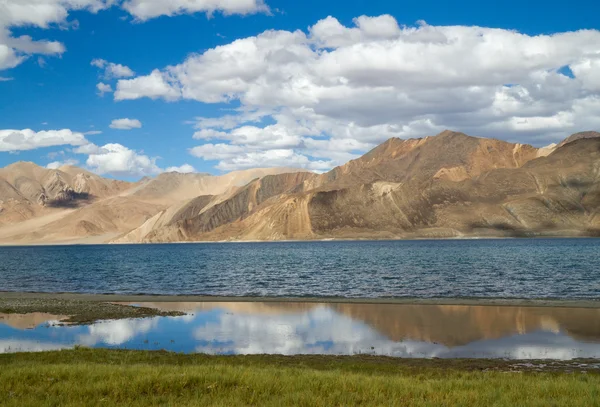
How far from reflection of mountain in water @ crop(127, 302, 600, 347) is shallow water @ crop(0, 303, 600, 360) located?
2.4 inches

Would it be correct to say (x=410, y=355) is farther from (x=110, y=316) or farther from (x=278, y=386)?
(x=110, y=316)

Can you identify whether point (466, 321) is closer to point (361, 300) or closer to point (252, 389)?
point (361, 300)

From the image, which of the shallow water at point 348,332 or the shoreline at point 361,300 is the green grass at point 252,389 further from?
the shoreline at point 361,300

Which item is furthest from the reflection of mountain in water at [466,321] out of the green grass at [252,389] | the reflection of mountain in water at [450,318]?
the green grass at [252,389]

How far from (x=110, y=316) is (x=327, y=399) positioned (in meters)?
32.2

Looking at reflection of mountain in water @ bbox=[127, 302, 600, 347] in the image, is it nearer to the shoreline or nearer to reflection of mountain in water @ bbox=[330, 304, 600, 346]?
reflection of mountain in water @ bbox=[330, 304, 600, 346]

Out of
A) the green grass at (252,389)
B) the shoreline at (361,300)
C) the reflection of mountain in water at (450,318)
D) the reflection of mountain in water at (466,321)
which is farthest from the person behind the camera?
the shoreline at (361,300)

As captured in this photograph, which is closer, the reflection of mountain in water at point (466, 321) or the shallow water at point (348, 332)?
the shallow water at point (348, 332)

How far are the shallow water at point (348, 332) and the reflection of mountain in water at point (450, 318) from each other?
0.06 meters

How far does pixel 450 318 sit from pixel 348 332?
9.53 metres

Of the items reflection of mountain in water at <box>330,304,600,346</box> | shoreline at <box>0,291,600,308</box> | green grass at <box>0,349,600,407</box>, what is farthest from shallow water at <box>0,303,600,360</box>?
green grass at <box>0,349,600,407</box>

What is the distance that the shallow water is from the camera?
28.3m

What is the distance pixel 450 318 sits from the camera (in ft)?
131

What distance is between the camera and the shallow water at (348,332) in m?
28.3
